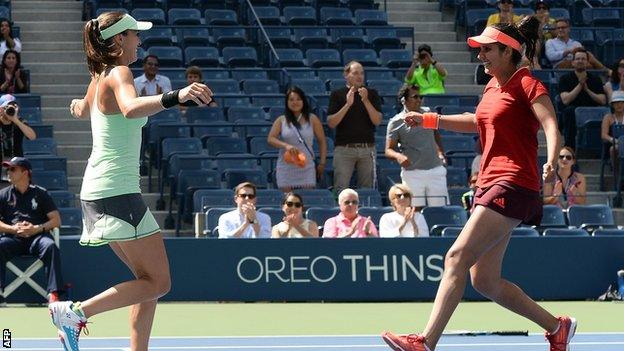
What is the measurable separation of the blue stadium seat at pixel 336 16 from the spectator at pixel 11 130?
674 centimetres

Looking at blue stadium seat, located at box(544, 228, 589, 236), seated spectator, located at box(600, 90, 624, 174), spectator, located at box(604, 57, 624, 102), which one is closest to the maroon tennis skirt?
blue stadium seat, located at box(544, 228, 589, 236)

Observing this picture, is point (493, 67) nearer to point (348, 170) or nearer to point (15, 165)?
point (15, 165)

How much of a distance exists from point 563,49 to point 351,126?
5.60 m

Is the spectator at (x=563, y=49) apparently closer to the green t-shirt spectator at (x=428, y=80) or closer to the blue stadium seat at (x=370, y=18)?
the green t-shirt spectator at (x=428, y=80)

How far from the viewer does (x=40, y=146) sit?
15883 mm

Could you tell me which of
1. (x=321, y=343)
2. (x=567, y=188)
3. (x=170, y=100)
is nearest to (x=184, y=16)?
(x=567, y=188)

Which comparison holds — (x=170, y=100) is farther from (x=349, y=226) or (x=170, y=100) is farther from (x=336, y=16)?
(x=336, y=16)

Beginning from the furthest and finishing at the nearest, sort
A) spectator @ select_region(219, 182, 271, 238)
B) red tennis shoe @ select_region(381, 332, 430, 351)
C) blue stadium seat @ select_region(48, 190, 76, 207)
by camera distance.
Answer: blue stadium seat @ select_region(48, 190, 76, 207), spectator @ select_region(219, 182, 271, 238), red tennis shoe @ select_region(381, 332, 430, 351)

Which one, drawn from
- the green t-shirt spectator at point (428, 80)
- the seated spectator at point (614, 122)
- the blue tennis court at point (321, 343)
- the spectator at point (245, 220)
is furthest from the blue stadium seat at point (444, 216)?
the blue tennis court at point (321, 343)

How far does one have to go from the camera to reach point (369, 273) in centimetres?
1287

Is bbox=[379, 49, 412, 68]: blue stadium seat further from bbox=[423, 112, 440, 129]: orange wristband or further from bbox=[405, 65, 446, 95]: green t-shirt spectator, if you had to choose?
bbox=[423, 112, 440, 129]: orange wristband

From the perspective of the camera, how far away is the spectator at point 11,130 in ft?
47.4

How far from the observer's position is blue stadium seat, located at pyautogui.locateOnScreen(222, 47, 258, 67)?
19250 millimetres

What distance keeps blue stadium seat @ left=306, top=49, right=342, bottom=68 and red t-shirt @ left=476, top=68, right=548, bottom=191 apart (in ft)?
39.6
